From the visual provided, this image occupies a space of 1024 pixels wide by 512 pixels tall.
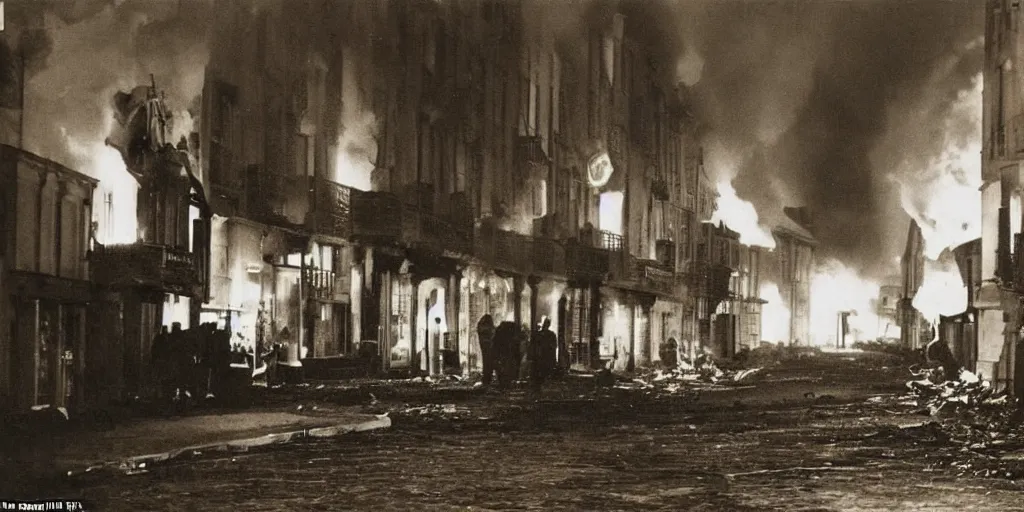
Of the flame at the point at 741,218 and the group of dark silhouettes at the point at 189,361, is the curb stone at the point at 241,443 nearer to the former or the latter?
the group of dark silhouettes at the point at 189,361

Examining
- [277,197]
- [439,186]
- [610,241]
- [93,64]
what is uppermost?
[93,64]

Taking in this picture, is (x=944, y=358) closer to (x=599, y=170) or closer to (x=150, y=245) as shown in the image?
(x=599, y=170)

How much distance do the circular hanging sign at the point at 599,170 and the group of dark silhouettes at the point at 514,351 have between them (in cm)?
458

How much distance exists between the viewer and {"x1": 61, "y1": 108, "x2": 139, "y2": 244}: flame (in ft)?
53.6

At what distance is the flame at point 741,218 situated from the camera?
23016 millimetres

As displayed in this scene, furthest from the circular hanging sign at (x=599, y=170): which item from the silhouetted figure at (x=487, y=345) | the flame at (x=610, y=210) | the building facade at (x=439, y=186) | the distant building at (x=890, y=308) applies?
the distant building at (x=890, y=308)

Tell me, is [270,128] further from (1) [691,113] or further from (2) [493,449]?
(2) [493,449]

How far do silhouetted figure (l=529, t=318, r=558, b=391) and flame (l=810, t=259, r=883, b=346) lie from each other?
17.3ft

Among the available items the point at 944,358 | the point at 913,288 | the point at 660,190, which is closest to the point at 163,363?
the point at 913,288

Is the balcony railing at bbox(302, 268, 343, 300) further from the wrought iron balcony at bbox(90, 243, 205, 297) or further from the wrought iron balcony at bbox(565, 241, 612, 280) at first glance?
the wrought iron balcony at bbox(565, 241, 612, 280)

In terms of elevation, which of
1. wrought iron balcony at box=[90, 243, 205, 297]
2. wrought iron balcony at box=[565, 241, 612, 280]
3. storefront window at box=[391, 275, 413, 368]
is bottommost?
storefront window at box=[391, 275, 413, 368]

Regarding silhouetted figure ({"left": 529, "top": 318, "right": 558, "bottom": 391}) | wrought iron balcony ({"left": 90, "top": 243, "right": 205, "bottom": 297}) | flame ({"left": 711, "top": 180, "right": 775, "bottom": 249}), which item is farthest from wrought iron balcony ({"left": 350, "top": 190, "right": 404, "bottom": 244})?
flame ({"left": 711, "top": 180, "right": 775, "bottom": 249})

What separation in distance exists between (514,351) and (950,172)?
8708mm

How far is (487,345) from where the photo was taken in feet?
71.3
